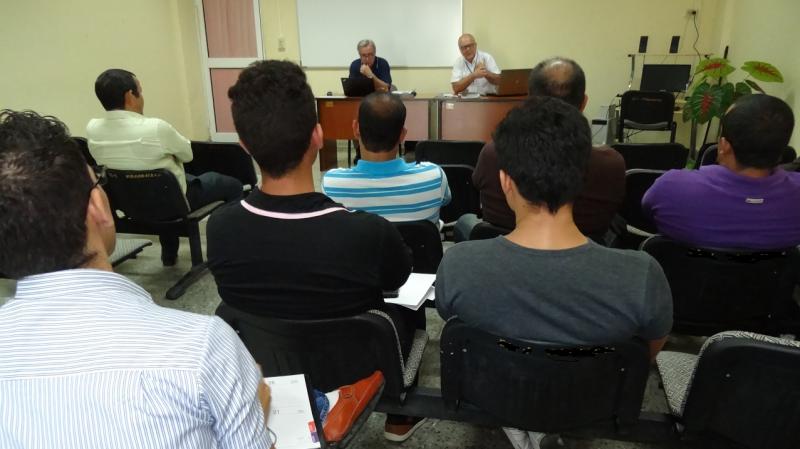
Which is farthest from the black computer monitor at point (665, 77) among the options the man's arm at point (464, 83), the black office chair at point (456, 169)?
the black office chair at point (456, 169)

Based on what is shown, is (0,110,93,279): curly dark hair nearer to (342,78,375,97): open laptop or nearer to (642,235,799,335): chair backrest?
(642,235,799,335): chair backrest

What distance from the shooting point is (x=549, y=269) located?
3.24 ft

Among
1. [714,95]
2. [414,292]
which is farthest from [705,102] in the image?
[414,292]

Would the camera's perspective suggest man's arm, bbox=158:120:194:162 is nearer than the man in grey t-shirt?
No

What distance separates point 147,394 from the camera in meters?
0.60

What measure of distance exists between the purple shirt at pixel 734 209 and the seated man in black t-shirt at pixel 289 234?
104cm

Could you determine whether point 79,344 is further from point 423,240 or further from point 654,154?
point 654,154

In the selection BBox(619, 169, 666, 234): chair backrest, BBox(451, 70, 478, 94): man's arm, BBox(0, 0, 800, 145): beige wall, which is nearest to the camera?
BBox(619, 169, 666, 234): chair backrest

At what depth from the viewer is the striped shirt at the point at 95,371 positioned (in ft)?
1.97

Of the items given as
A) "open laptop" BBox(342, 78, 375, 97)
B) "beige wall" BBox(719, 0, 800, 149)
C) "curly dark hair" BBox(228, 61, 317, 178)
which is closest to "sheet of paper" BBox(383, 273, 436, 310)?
"curly dark hair" BBox(228, 61, 317, 178)

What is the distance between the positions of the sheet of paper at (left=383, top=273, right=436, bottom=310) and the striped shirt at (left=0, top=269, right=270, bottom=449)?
0.83 meters

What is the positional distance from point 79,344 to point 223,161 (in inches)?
118

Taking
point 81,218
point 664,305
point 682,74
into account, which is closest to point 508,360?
point 664,305

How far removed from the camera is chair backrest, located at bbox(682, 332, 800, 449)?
98 centimetres
